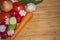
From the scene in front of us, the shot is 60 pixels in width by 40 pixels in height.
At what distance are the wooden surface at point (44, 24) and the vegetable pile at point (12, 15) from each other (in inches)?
1.7

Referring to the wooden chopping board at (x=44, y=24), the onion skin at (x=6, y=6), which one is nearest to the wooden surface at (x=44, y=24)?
the wooden chopping board at (x=44, y=24)

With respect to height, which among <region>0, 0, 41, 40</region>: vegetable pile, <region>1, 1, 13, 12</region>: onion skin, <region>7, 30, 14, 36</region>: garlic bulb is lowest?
<region>7, 30, 14, 36</region>: garlic bulb

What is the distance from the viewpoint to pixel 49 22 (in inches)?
43.8

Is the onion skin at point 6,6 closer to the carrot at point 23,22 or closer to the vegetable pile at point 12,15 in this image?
the vegetable pile at point 12,15

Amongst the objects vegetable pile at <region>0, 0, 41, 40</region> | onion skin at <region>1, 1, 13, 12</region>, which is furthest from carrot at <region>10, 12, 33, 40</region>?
onion skin at <region>1, 1, 13, 12</region>

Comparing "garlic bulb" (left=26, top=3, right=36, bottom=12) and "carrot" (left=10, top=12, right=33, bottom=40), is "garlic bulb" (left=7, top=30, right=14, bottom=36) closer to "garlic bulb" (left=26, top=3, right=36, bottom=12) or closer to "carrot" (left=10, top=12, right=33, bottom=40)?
"carrot" (left=10, top=12, right=33, bottom=40)

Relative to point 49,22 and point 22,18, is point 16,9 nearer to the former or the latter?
point 22,18

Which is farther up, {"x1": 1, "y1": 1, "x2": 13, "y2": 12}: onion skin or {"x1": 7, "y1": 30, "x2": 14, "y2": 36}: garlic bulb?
{"x1": 1, "y1": 1, "x2": 13, "y2": 12}: onion skin

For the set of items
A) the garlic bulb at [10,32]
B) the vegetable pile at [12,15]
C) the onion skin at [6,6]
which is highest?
the onion skin at [6,6]

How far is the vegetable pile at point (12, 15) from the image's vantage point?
1046 mm

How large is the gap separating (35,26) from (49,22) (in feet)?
0.32

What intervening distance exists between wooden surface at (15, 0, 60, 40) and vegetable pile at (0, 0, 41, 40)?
0.14ft

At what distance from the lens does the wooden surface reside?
107 centimetres

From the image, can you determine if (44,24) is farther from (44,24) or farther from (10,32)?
(10,32)
